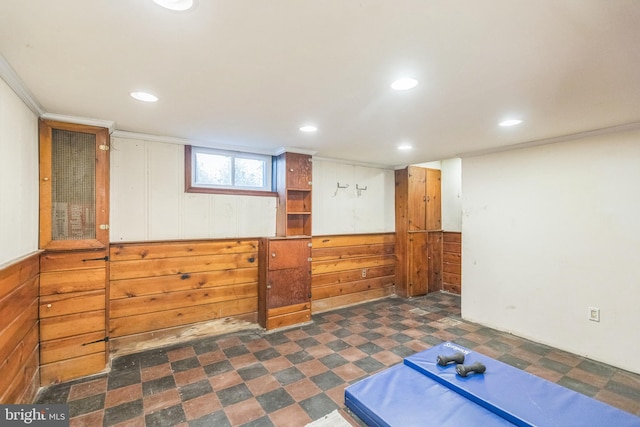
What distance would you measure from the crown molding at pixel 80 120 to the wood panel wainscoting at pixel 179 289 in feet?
3.88

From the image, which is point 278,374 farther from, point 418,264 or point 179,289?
point 418,264

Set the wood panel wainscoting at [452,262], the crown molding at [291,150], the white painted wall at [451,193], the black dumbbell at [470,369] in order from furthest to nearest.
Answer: the white painted wall at [451,193] → the wood panel wainscoting at [452,262] → the crown molding at [291,150] → the black dumbbell at [470,369]

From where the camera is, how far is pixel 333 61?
1.59 m

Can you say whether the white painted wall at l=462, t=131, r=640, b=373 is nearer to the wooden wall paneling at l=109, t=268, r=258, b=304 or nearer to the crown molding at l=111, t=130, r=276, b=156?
the crown molding at l=111, t=130, r=276, b=156

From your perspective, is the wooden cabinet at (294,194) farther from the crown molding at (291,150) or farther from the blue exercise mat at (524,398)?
the blue exercise mat at (524,398)

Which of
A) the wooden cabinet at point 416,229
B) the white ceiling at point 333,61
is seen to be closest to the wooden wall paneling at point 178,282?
the white ceiling at point 333,61

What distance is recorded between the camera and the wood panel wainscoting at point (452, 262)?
5312mm

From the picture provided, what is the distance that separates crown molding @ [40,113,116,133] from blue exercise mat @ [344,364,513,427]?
2.93 metres

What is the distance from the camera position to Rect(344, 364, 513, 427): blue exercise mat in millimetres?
1505

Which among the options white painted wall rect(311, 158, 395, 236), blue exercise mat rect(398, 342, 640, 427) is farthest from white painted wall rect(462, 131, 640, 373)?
blue exercise mat rect(398, 342, 640, 427)

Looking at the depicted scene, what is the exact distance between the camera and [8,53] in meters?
1.52

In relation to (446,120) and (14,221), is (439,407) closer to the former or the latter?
(446,120)

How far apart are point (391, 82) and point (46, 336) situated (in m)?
3.30

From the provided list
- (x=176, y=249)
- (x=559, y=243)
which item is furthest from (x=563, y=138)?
(x=176, y=249)
